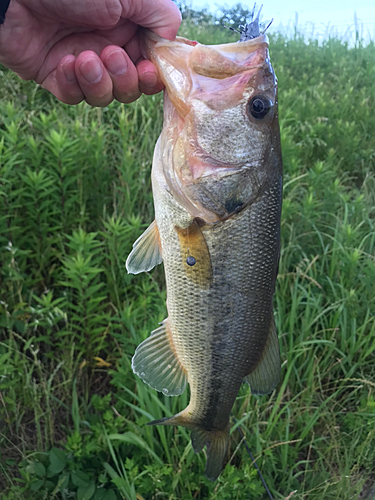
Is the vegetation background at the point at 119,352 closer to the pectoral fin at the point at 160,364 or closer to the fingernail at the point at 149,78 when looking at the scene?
the fingernail at the point at 149,78

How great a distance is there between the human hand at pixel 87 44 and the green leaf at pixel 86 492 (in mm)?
1799

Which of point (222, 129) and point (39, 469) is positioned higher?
point (222, 129)

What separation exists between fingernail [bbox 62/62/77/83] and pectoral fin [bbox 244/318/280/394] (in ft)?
4.20

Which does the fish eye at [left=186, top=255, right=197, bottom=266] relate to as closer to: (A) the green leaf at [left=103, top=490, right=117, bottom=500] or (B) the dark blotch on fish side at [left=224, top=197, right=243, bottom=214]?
(B) the dark blotch on fish side at [left=224, top=197, right=243, bottom=214]

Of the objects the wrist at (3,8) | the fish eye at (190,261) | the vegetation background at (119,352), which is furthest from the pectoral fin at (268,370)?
the wrist at (3,8)

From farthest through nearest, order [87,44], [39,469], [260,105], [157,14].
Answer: [39,469] < [87,44] < [157,14] < [260,105]

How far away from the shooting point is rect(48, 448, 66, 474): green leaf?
6.27 ft

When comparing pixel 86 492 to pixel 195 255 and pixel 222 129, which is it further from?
pixel 222 129

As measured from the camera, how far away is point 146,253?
1508mm

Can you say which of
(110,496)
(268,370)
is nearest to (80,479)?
(110,496)

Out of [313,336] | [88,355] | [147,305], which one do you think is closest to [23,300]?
[88,355]

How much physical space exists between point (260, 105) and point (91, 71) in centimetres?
71

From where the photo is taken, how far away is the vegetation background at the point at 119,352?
6.51 feet

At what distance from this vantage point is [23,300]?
2.47m
